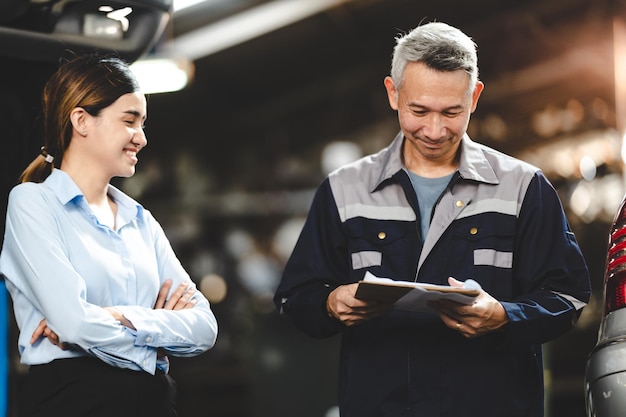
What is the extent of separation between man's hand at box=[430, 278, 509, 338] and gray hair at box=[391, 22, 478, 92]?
607mm

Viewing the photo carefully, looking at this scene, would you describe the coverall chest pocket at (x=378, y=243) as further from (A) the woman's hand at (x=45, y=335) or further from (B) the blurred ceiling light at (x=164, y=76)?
(B) the blurred ceiling light at (x=164, y=76)

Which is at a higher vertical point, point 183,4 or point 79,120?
point 183,4

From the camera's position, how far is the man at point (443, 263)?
262 cm

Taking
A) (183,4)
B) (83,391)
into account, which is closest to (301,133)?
(183,4)

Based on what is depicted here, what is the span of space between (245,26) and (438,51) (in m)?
5.66

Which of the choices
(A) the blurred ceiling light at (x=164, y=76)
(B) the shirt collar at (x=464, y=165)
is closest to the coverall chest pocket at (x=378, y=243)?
(B) the shirt collar at (x=464, y=165)

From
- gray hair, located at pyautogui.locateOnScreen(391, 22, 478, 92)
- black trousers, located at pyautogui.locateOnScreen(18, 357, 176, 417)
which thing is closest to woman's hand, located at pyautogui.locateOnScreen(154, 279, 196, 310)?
black trousers, located at pyautogui.locateOnScreen(18, 357, 176, 417)

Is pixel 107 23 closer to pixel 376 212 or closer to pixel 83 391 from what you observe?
pixel 376 212

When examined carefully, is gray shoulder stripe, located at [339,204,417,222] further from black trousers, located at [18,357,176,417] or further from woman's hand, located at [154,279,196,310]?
black trousers, located at [18,357,176,417]

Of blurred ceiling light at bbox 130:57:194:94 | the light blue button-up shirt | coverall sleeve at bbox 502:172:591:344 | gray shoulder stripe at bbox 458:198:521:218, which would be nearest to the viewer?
the light blue button-up shirt

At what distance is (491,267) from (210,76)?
7.21 metres

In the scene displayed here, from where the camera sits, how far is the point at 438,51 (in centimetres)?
268

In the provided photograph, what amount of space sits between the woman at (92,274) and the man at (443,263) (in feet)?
1.37

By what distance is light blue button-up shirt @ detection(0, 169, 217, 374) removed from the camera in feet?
8.00
